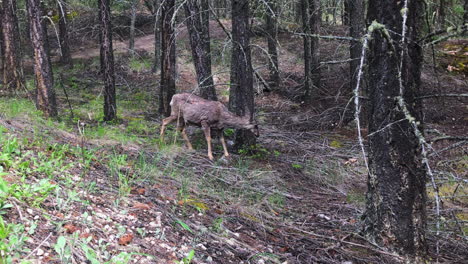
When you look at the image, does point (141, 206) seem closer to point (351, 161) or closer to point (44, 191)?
point (44, 191)

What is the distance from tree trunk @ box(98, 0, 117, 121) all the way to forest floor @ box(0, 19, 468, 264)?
564 millimetres

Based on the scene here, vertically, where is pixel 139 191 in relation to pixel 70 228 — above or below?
below

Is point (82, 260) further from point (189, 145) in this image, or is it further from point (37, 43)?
point (37, 43)

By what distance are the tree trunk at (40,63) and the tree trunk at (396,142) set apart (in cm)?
752

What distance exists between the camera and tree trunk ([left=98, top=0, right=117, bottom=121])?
9891 millimetres

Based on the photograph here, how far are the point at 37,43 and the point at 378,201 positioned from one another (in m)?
8.05

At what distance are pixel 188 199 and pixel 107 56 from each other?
21.3 feet

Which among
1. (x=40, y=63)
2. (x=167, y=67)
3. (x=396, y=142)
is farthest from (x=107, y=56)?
(x=396, y=142)

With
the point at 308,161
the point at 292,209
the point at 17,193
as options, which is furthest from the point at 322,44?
the point at 17,193

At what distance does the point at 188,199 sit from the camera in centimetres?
497

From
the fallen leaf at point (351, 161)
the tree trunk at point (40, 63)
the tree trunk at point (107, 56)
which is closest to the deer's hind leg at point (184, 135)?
the tree trunk at point (107, 56)

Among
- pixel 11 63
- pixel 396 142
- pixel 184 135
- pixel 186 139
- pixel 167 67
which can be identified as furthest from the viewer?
pixel 11 63

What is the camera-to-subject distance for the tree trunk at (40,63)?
28.6 feet

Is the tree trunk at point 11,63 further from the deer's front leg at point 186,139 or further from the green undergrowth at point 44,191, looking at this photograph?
the green undergrowth at point 44,191
